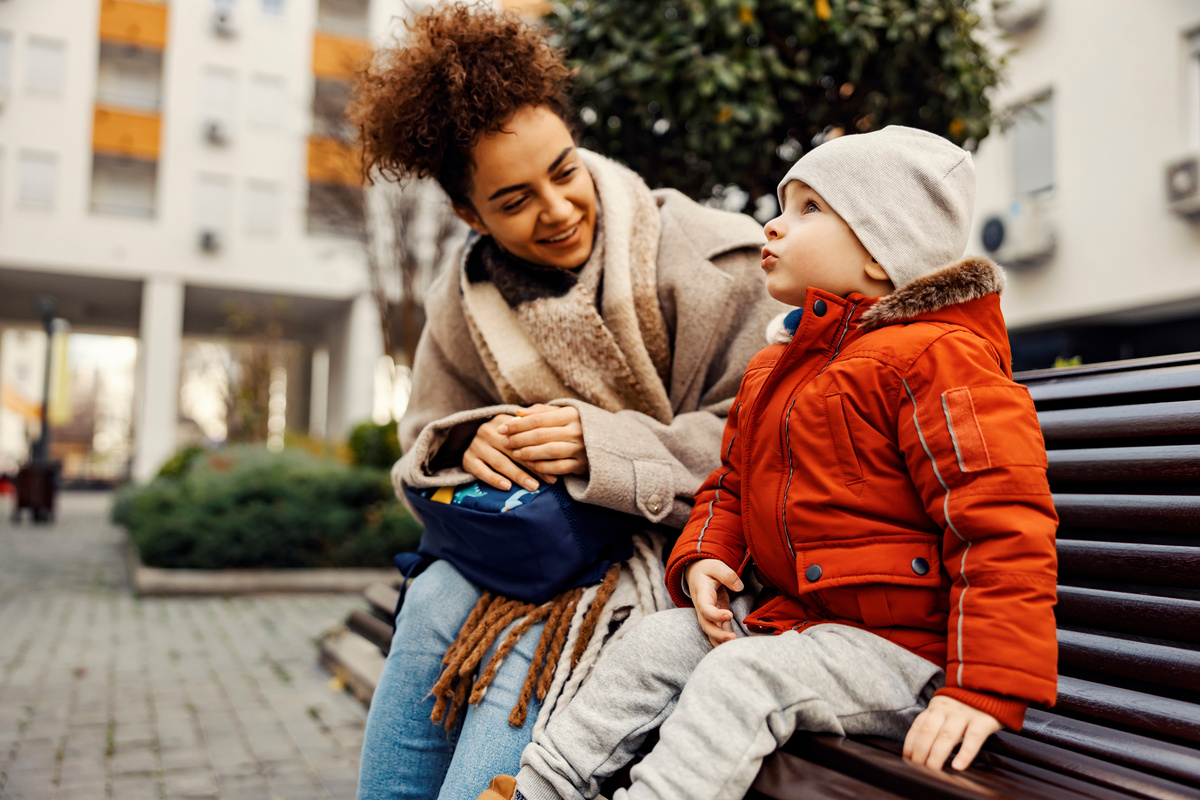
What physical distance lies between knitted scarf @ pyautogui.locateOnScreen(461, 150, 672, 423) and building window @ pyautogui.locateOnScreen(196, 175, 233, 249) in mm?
20787

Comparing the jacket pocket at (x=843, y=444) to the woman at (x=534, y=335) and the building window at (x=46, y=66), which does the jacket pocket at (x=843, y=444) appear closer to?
the woman at (x=534, y=335)

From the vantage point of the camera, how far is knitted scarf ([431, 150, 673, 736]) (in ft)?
5.63

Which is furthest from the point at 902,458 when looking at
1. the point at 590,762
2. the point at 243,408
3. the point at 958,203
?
the point at 243,408

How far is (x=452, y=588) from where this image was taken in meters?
1.90

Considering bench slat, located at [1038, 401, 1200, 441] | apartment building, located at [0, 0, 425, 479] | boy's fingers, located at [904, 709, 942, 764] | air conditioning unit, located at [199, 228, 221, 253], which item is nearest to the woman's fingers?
boy's fingers, located at [904, 709, 942, 764]

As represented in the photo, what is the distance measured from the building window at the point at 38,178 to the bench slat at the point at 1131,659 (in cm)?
2289

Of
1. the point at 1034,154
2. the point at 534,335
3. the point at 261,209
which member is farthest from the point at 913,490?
the point at 261,209

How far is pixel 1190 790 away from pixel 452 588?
1.32 metres

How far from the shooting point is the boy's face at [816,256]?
1455mm

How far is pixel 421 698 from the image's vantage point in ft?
5.99

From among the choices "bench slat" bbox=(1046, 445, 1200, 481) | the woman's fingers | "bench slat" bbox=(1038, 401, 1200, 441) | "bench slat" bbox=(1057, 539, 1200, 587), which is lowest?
"bench slat" bbox=(1057, 539, 1200, 587)

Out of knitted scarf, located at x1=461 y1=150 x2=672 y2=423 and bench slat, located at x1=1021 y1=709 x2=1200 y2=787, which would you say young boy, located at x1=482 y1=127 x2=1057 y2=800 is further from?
knitted scarf, located at x1=461 y1=150 x2=672 y2=423

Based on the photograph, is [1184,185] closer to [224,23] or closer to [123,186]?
[224,23]

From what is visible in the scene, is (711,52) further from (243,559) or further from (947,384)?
(243,559)
